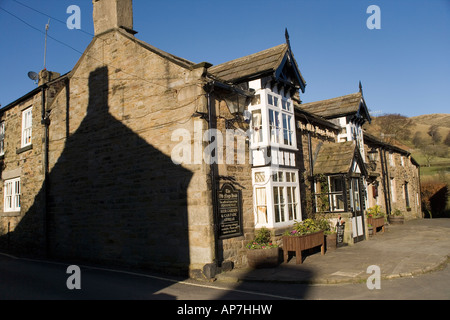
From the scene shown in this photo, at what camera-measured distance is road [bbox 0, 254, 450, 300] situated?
23.2ft

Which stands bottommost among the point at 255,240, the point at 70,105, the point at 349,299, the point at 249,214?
the point at 349,299

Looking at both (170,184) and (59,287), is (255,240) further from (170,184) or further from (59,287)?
(59,287)

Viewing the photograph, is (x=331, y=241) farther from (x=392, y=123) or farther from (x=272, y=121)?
(x=392, y=123)

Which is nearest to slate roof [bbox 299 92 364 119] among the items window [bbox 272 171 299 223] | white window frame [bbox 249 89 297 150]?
white window frame [bbox 249 89 297 150]

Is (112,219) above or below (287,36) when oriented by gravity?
below

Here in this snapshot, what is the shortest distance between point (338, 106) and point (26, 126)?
14859mm

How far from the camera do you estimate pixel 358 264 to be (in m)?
9.77

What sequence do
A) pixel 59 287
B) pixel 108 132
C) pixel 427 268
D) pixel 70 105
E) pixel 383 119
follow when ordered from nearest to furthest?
pixel 59 287
pixel 427 268
pixel 108 132
pixel 70 105
pixel 383 119

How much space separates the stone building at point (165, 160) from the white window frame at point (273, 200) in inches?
1.7

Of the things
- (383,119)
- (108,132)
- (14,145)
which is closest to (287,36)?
(108,132)

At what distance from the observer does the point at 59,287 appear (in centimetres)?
818

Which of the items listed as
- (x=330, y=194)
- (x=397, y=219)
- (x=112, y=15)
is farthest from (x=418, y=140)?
(x=112, y=15)

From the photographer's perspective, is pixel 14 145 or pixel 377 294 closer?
pixel 377 294
